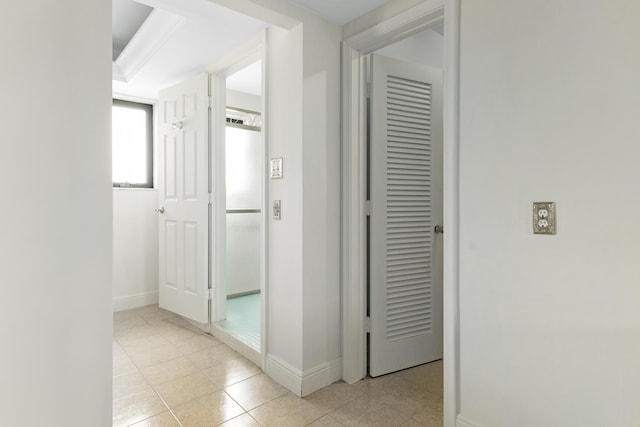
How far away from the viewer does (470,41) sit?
5.04 ft

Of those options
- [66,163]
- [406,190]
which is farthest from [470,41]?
[66,163]

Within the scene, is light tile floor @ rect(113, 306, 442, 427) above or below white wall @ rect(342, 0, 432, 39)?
below

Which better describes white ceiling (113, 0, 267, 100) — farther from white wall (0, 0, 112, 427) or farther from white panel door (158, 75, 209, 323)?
white wall (0, 0, 112, 427)

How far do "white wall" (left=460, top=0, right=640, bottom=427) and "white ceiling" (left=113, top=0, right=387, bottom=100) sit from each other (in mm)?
824

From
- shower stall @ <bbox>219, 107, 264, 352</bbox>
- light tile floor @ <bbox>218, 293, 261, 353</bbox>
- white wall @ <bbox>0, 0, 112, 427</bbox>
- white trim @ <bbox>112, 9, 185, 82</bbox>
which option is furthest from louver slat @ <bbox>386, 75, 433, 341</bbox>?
shower stall @ <bbox>219, 107, 264, 352</bbox>

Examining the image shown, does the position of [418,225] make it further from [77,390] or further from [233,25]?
[77,390]

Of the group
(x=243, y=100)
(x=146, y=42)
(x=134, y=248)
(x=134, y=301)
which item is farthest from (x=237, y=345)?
(x=243, y=100)

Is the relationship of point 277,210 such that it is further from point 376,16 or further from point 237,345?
point 376,16

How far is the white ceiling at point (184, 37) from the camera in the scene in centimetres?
196

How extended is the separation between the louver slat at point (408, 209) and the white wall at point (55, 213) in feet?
5.75

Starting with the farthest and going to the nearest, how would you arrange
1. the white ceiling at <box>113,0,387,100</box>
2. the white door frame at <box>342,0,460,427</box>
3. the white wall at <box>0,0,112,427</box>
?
the white door frame at <box>342,0,460,427</box>, the white ceiling at <box>113,0,387,100</box>, the white wall at <box>0,0,112,427</box>

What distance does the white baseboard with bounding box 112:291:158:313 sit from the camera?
3587 millimetres

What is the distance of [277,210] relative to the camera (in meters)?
2.20

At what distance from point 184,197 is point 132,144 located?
1133 mm
